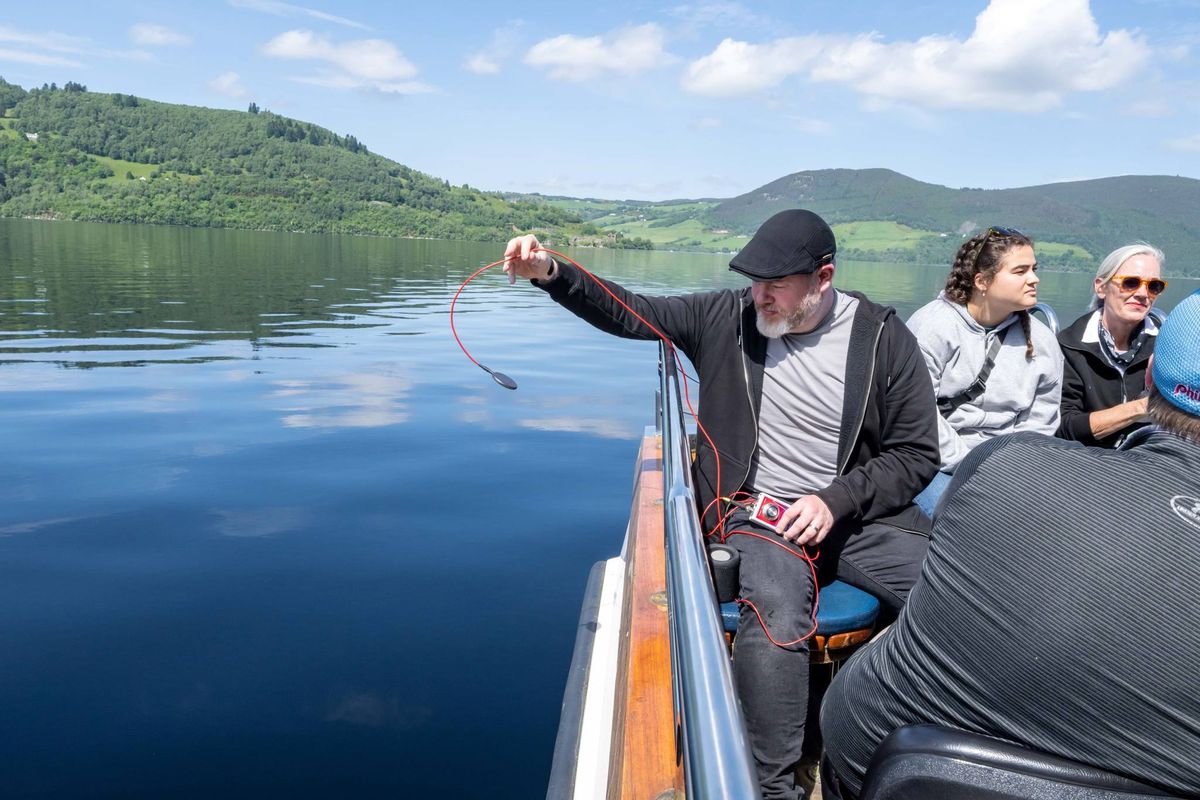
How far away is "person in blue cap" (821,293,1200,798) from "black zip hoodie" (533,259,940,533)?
4.74 ft

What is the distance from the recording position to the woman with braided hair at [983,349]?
3.93m

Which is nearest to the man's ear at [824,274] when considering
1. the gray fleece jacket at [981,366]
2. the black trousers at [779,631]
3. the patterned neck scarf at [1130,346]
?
the black trousers at [779,631]

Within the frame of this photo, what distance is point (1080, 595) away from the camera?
133 cm

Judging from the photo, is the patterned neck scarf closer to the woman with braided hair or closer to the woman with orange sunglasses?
the woman with orange sunglasses

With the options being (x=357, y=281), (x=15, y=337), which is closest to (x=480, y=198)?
(x=357, y=281)

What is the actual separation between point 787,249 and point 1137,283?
235cm

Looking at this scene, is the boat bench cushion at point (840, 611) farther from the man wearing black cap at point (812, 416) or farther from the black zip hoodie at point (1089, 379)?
the black zip hoodie at point (1089, 379)

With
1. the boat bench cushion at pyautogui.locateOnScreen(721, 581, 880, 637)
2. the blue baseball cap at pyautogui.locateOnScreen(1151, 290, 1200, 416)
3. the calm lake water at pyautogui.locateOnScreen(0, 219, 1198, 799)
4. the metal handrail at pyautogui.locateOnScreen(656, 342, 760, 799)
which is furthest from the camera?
the calm lake water at pyautogui.locateOnScreen(0, 219, 1198, 799)

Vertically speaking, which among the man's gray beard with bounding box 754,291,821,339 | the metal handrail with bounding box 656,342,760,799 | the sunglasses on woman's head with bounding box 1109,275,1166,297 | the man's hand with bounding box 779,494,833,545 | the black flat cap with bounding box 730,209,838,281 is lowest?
the man's hand with bounding box 779,494,833,545

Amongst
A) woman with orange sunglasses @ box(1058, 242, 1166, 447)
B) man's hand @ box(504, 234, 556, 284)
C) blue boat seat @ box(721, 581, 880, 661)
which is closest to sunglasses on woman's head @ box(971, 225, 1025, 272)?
woman with orange sunglasses @ box(1058, 242, 1166, 447)

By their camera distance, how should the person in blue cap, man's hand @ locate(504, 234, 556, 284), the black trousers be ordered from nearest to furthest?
1. the person in blue cap
2. the black trousers
3. man's hand @ locate(504, 234, 556, 284)

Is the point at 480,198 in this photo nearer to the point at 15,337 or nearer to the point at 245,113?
the point at 245,113

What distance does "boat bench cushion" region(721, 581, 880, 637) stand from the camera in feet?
9.20

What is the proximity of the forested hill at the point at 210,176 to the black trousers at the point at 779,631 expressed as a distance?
11533 centimetres
